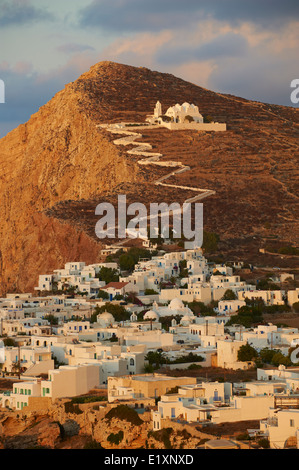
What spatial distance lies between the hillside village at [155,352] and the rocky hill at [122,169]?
1040cm

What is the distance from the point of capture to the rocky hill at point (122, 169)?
299ft

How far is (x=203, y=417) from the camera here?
131ft

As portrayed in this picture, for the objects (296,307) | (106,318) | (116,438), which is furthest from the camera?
(296,307)

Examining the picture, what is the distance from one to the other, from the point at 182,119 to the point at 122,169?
16.0 m

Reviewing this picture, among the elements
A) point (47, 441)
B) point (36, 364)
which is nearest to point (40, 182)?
point (36, 364)

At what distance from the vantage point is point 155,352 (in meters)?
52.8

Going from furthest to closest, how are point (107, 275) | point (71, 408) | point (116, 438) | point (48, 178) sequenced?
point (48, 178)
point (107, 275)
point (71, 408)
point (116, 438)

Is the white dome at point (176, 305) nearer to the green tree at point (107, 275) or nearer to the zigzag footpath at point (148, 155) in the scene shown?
the green tree at point (107, 275)

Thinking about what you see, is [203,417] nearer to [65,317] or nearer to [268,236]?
[65,317]

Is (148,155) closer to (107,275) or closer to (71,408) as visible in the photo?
(107,275)

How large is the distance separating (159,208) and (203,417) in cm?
5200

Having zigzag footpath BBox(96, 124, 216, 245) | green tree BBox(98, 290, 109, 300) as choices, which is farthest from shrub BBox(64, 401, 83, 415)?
zigzag footpath BBox(96, 124, 216, 245)

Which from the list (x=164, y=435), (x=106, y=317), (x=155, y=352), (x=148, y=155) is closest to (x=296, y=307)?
(x=106, y=317)

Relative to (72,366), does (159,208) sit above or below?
above
